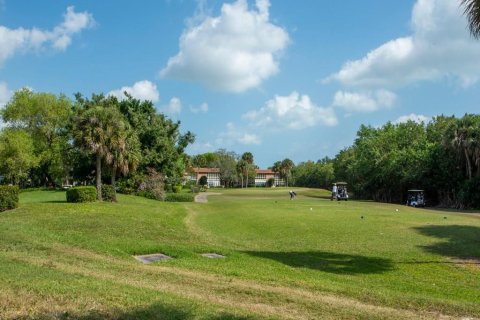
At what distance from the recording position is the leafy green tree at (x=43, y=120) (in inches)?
2441

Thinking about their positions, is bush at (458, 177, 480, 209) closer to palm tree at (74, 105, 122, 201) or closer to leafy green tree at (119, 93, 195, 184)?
leafy green tree at (119, 93, 195, 184)

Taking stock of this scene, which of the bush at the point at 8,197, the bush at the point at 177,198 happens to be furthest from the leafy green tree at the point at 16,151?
the bush at the point at 8,197

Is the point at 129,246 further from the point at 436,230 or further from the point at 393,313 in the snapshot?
the point at 436,230

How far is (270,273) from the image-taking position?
467 inches

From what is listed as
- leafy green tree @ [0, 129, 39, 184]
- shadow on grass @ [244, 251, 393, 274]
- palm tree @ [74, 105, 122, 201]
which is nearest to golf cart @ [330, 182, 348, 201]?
palm tree @ [74, 105, 122, 201]

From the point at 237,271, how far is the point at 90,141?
25.9 metres

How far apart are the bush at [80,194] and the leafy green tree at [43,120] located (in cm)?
3049

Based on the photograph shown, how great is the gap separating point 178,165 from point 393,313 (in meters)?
49.7

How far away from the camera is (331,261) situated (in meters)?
14.6

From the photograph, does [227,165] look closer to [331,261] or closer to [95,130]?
[95,130]

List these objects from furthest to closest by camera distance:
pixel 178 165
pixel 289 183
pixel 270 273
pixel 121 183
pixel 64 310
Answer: pixel 289 183 < pixel 178 165 < pixel 121 183 < pixel 270 273 < pixel 64 310

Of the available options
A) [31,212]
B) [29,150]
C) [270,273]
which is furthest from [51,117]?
[270,273]

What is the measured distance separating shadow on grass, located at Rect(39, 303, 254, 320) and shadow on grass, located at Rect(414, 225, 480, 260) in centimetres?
1181

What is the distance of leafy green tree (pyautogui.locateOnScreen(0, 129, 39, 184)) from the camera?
190 ft
